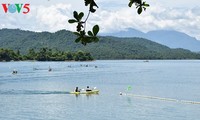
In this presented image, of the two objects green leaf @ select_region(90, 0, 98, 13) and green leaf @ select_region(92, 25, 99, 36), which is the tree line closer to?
green leaf @ select_region(90, 0, 98, 13)

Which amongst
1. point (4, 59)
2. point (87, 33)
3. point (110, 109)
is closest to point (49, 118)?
point (110, 109)

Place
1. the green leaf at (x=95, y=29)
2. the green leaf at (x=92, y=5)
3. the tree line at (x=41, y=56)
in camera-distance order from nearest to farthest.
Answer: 1. the green leaf at (x=95, y=29)
2. the green leaf at (x=92, y=5)
3. the tree line at (x=41, y=56)

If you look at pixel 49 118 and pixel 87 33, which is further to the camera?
pixel 49 118

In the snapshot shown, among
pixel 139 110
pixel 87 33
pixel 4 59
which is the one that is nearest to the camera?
pixel 87 33

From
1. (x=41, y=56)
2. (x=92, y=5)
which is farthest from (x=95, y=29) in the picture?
(x=41, y=56)

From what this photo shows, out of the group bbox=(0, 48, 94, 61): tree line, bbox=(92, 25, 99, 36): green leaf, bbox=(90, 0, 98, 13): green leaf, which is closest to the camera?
bbox=(92, 25, 99, 36): green leaf

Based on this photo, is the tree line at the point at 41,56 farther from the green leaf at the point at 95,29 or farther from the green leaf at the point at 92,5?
the green leaf at the point at 95,29

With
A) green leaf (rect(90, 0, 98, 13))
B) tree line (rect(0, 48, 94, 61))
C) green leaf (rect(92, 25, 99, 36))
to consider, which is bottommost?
green leaf (rect(92, 25, 99, 36))

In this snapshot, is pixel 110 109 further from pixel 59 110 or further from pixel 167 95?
pixel 167 95

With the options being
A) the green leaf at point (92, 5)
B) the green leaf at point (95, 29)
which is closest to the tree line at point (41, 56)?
the green leaf at point (92, 5)

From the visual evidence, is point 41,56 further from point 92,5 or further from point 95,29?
point 95,29

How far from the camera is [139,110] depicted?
38000 mm

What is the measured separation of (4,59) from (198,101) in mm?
147523

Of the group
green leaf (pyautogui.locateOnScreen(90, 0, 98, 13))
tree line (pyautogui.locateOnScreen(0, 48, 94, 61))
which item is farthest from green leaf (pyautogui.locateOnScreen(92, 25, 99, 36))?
tree line (pyautogui.locateOnScreen(0, 48, 94, 61))
